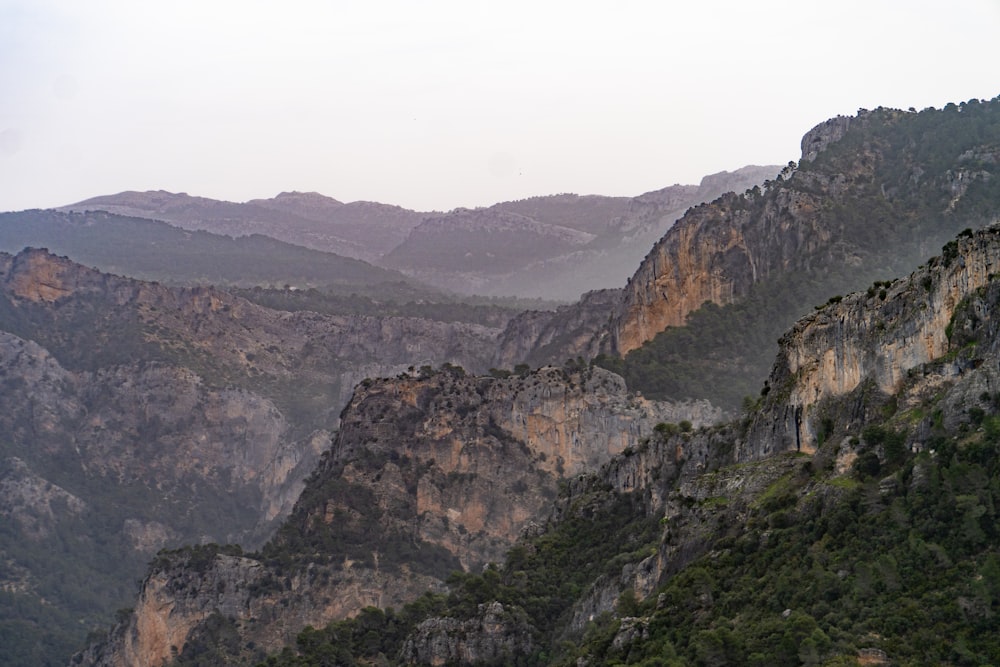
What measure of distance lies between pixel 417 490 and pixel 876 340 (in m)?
72.7

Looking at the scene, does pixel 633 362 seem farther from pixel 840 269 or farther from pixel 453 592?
pixel 453 592

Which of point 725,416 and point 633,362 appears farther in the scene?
point 633,362

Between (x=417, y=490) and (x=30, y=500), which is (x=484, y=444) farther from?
(x=30, y=500)

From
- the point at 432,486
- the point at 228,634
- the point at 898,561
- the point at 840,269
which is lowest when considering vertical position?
the point at 228,634

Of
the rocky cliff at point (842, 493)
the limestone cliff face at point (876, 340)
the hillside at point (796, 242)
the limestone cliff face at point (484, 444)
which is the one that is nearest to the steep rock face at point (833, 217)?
the hillside at point (796, 242)

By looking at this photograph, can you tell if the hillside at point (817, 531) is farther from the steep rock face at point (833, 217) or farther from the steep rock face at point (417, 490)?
the steep rock face at point (833, 217)

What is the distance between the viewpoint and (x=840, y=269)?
128 m

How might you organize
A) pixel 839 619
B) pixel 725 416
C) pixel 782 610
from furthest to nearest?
1. pixel 725 416
2. pixel 782 610
3. pixel 839 619

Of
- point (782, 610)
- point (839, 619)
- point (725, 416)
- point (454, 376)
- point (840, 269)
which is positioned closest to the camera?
point (839, 619)

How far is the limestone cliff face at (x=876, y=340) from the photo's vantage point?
53781 mm

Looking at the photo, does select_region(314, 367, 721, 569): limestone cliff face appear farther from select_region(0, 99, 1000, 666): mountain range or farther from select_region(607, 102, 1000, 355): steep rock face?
select_region(607, 102, 1000, 355): steep rock face

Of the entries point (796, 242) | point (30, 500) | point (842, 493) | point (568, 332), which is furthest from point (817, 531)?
point (30, 500)

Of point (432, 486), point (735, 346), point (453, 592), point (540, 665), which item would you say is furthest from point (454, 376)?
point (540, 665)

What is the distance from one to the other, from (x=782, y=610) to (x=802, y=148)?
117 metres
